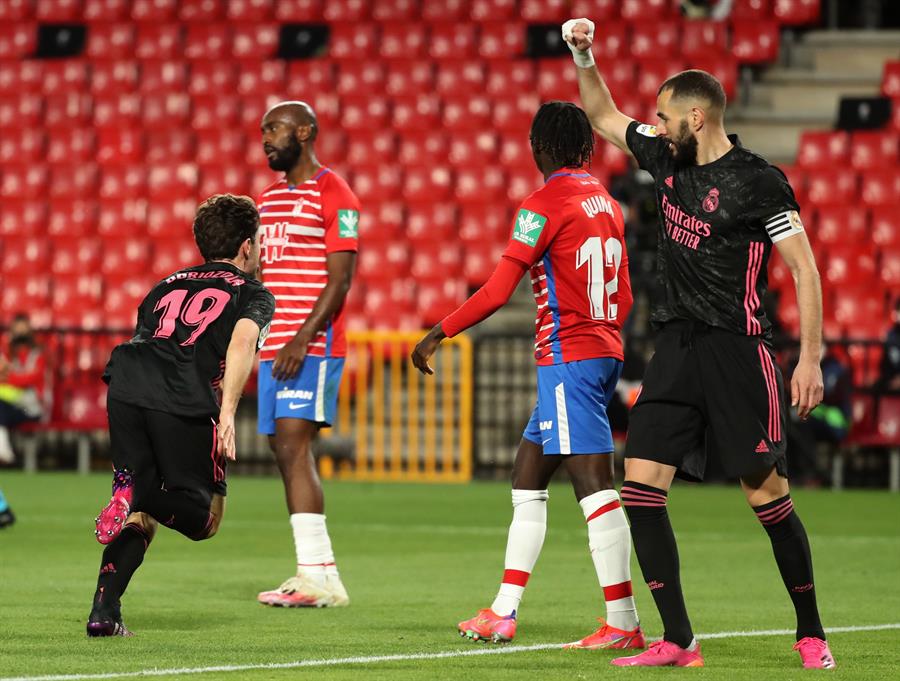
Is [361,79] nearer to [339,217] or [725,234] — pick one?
[339,217]

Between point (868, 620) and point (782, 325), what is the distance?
9.51 metres

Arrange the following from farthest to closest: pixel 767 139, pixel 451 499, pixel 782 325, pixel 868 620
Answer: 1. pixel 767 139
2. pixel 782 325
3. pixel 451 499
4. pixel 868 620

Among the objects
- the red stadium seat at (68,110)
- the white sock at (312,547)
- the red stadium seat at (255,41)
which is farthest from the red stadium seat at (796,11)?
the white sock at (312,547)

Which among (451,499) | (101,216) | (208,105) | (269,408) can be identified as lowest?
(451,499)

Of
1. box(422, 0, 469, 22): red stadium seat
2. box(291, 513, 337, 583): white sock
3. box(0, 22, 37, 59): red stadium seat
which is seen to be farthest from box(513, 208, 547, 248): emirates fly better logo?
box(0, 22, 37, 59): red stadium seat

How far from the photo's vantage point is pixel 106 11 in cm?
2294

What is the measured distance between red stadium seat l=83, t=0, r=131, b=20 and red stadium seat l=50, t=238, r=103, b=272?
4.08 metres

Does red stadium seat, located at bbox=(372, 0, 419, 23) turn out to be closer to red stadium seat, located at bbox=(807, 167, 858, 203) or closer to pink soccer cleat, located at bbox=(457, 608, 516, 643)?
red stadium seat, located at bbox=(807, 167, 858, 203)

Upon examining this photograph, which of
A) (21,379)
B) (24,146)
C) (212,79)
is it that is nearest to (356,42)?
(212,79)

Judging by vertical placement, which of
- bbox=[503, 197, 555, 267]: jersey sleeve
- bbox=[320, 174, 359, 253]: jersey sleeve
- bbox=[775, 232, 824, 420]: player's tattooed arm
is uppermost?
bbox=[320, 174, 359, 253]: jersey sleeve

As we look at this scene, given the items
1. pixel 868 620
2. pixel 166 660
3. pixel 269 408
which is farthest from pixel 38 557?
pixel 868 620

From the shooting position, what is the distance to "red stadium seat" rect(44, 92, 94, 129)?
71.2 ft

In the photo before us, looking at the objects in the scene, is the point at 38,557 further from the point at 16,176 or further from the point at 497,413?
the point at 16,176

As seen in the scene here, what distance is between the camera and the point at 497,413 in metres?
17.6
